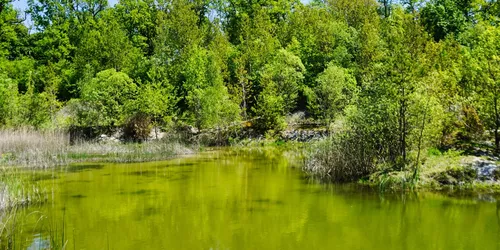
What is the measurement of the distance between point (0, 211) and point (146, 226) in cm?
347

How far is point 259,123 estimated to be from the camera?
115 ft

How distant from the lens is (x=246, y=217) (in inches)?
408

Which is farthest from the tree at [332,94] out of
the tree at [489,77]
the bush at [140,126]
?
the tree at [489,77]

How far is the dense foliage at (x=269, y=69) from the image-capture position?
14.2 m

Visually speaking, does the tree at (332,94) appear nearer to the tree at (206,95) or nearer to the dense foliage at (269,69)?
the dense foliage at (269,69)

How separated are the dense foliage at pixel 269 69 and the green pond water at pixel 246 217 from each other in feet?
9.94

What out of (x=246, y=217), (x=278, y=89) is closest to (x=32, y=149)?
(x=246, y=217)

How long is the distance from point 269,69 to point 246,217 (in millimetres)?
27621

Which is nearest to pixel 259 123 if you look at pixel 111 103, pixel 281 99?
pixel 281 99

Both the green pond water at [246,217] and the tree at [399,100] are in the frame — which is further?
the tree at [399,100]

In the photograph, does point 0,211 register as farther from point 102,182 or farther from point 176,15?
point 176,15

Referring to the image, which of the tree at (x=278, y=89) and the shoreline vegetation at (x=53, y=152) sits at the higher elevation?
the tree at (x=278, y=89)

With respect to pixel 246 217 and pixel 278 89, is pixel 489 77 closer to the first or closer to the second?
pixel 246 217

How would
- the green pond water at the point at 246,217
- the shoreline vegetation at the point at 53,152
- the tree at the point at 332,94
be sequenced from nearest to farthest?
the green pond water at the point at 246,217 < the shoreline vegetation at the point at 53,152 < the tree at the point at 332,94
